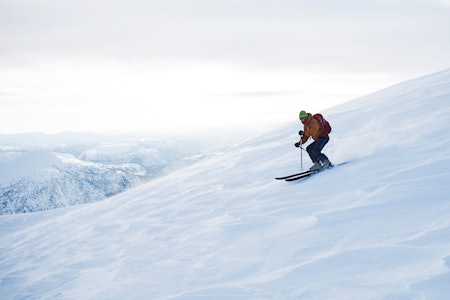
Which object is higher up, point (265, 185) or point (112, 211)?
point (265, 185)

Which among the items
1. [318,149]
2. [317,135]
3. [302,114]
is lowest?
[318,149]

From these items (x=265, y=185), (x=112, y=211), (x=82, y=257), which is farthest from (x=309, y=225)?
(x=112, y=211)

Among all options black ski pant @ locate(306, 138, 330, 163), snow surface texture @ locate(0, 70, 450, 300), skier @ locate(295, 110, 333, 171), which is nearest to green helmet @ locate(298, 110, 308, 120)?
skier @ locate(295, 110, 333, 171)

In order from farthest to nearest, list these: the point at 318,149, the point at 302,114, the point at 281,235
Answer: the point at 318,149, the point at 302,114, the point at 281,235

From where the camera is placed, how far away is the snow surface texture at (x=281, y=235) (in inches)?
186

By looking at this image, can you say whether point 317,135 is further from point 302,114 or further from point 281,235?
point 281,235

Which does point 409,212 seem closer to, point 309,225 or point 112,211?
point 309,225

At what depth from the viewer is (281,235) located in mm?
6762

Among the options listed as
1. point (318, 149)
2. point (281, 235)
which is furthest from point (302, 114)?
point (281, 235)

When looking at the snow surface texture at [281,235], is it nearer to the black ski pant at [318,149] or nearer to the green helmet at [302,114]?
the black ski pant at [318,149]

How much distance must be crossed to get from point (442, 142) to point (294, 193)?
432 cm

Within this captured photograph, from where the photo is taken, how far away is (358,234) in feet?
18.8

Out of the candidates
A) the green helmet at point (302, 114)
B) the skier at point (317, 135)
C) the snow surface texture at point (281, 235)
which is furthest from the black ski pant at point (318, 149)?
the green helmet at point (302, 114)

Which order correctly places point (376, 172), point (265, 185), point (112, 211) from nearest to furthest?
point (376, 172), point (265, 185), point (112, 211)
